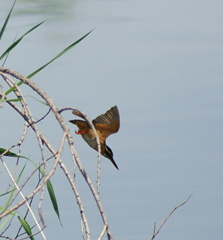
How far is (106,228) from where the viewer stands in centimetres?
166

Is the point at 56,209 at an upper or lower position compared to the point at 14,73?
lower

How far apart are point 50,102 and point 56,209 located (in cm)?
32

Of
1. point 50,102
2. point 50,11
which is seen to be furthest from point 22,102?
point 50,11

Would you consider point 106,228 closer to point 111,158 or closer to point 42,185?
point 42,185

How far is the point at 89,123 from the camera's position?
5.62ft

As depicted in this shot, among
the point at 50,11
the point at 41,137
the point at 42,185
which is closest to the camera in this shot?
the point at 42,185

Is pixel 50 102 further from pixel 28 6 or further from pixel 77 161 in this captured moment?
pixel 28 6

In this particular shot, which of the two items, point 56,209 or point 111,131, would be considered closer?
point 111,131

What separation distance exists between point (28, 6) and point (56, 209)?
228 inches

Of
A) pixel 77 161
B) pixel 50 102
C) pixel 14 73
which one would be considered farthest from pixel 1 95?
pixel 77 161

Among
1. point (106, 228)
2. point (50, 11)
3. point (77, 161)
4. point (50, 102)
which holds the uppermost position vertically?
point (50, 11)

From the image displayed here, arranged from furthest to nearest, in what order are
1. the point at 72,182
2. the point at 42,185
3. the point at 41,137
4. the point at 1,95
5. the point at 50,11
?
the point at 50,11
the point at 1,95
the point at 41,137
the point at 72,182
the point at 42,185

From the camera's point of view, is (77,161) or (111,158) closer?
→ (77,161)

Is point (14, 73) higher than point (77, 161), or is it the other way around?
point (14, 73)
